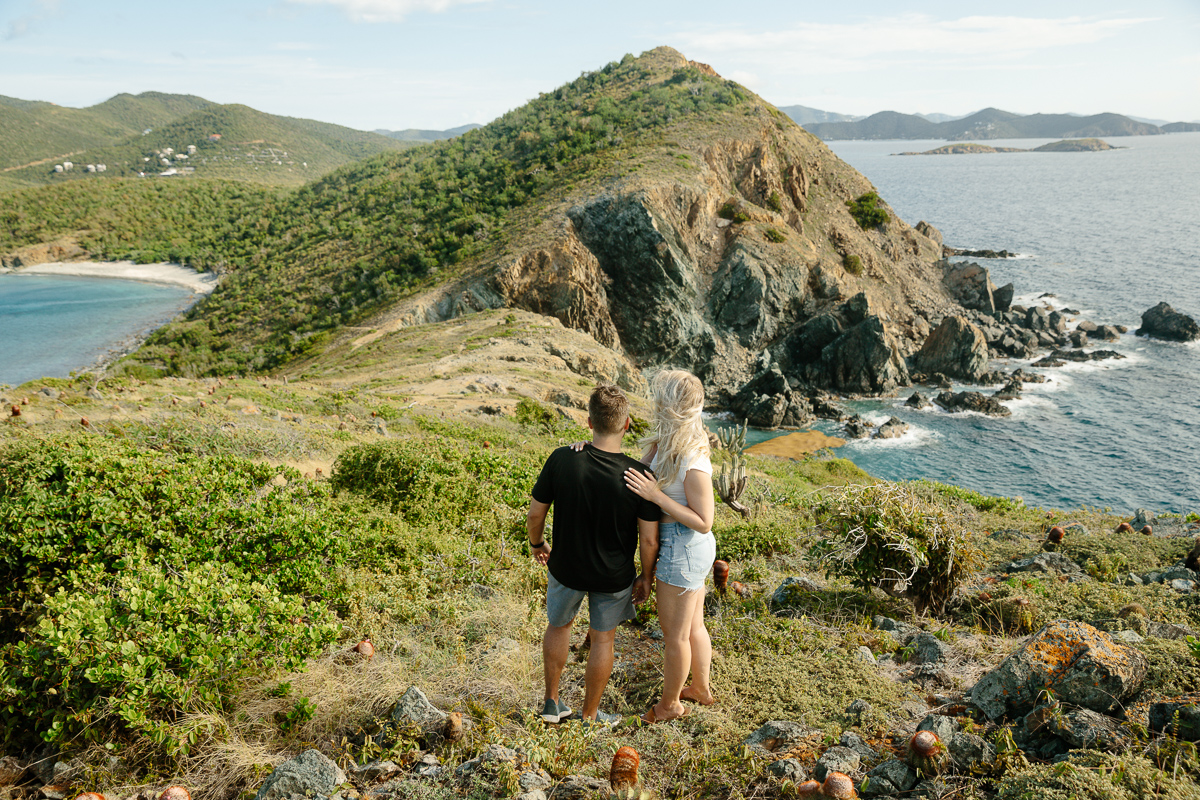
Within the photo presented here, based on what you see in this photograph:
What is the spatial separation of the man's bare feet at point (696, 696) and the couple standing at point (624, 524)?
0.35 meters

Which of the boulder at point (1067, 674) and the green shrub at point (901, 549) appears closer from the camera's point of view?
the boulder at point (1067, 674)

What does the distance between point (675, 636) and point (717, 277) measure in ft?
131

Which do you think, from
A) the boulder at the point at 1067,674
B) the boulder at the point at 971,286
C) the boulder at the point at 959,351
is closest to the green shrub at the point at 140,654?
the boulder at the point at 1067,674

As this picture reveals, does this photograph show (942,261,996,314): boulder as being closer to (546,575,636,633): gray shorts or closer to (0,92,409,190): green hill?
(546,575,636,633): gray shorts

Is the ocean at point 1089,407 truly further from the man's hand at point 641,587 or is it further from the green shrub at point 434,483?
the man's hand at point 641,587

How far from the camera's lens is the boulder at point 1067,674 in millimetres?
3926

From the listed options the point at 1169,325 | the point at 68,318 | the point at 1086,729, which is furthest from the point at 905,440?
the point at 68,318

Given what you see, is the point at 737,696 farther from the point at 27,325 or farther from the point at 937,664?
the point at 27,325

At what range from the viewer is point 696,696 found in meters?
4.64

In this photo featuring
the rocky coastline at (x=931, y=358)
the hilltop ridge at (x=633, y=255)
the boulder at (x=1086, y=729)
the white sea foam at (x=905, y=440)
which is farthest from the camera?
the hilltop ridge at (x=633, y=255)

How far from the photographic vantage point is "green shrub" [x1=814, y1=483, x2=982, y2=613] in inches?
250

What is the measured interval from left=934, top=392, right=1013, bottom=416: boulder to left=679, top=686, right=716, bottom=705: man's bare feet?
1464 inches

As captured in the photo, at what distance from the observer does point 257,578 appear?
17.8 feet

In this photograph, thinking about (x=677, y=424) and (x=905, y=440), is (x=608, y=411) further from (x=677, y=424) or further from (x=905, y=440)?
(x=905, y=440)
